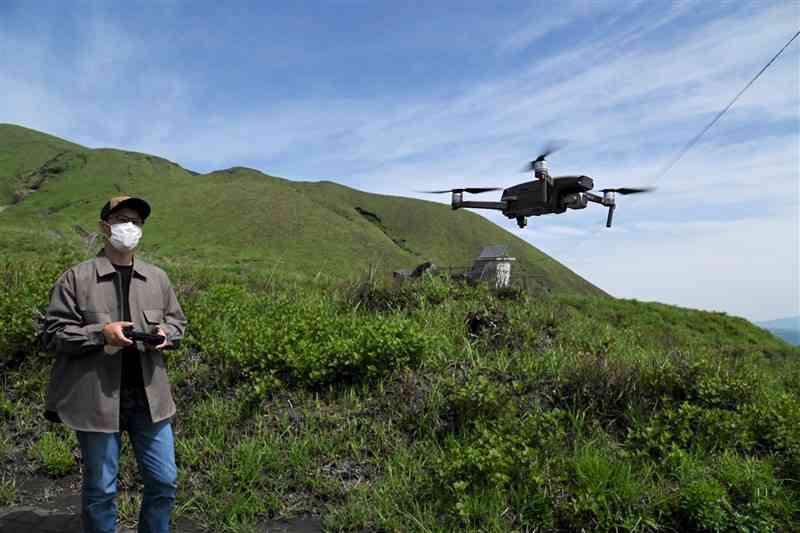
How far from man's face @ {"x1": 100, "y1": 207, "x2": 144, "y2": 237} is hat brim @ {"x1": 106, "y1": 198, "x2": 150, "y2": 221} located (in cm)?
1

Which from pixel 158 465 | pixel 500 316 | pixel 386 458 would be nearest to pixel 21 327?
pixel 158 465

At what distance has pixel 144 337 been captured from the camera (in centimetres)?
305

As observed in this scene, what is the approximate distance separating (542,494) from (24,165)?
143m

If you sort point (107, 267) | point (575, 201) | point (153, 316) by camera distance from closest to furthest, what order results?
point (107, 267) → point (153, 316) → point (575, 201)

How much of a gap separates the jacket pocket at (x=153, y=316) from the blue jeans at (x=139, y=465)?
44 centimetres

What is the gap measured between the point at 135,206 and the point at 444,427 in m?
3.14

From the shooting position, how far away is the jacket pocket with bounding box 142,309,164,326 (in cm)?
333

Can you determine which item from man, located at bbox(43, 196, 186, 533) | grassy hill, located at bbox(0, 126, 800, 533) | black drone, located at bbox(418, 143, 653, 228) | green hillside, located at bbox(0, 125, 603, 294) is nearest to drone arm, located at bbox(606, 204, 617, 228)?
black drone, located at bbox(418, 143, 653, 228)

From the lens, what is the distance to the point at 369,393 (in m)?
5.27

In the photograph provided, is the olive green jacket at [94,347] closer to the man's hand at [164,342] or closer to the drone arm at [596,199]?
the man's hand at [164,342]

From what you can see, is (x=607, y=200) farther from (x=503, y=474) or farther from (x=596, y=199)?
(x=503, y=474)

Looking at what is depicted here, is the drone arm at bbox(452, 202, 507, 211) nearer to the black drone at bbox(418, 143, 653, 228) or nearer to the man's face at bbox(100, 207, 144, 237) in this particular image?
the black drone at bbox(418, 143, 653, 228)

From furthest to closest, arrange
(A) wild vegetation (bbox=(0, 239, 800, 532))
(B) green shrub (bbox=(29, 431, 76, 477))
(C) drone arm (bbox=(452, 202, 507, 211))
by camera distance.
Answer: (C) drone arm (bbox=(452, 202, 507, 211)) → (B) green shrub (bbox=(29, 431, 76, 477)) → (A) wild vegetation (bbox=(0, 239, 800, 532))

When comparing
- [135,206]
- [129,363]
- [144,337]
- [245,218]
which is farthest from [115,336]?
[245,218]
